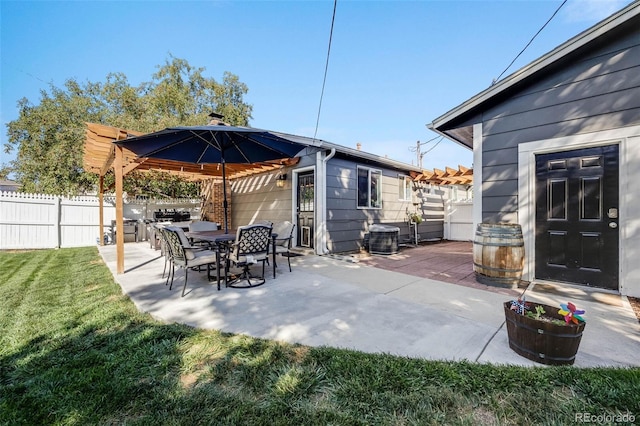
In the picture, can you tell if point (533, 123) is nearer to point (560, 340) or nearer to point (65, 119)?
point (560, 340)

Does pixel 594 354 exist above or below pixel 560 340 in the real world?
below

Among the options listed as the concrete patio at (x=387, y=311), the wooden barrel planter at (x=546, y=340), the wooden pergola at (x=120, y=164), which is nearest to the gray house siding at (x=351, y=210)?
the wooden pergola at (x=120, y=164)

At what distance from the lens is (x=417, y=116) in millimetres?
12102

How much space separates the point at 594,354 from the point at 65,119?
18557mm

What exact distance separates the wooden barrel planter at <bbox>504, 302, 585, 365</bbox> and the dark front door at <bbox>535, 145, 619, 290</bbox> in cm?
226

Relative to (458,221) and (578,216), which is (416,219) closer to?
(458,221)

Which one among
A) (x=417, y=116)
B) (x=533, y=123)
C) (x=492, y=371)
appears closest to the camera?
(x=492, y=371)

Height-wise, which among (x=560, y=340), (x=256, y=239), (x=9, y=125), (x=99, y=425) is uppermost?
(x=9, y=125)

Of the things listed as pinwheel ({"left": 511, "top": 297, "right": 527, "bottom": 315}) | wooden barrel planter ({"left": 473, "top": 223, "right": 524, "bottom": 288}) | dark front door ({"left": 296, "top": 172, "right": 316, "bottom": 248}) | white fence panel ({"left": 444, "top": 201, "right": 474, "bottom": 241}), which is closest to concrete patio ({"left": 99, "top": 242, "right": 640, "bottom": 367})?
wooden barrel planter ({"left": 473, "top": 223, "right": 524, "bottom": 288})

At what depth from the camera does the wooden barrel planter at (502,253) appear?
3688 millimetres

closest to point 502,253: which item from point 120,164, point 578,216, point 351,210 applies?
point 578,216

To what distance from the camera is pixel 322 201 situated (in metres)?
6.51

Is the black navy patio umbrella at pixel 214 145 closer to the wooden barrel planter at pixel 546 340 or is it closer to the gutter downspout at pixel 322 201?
the gutter downspout at pixel 322 201

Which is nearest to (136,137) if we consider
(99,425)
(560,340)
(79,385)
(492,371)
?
(79,385)
